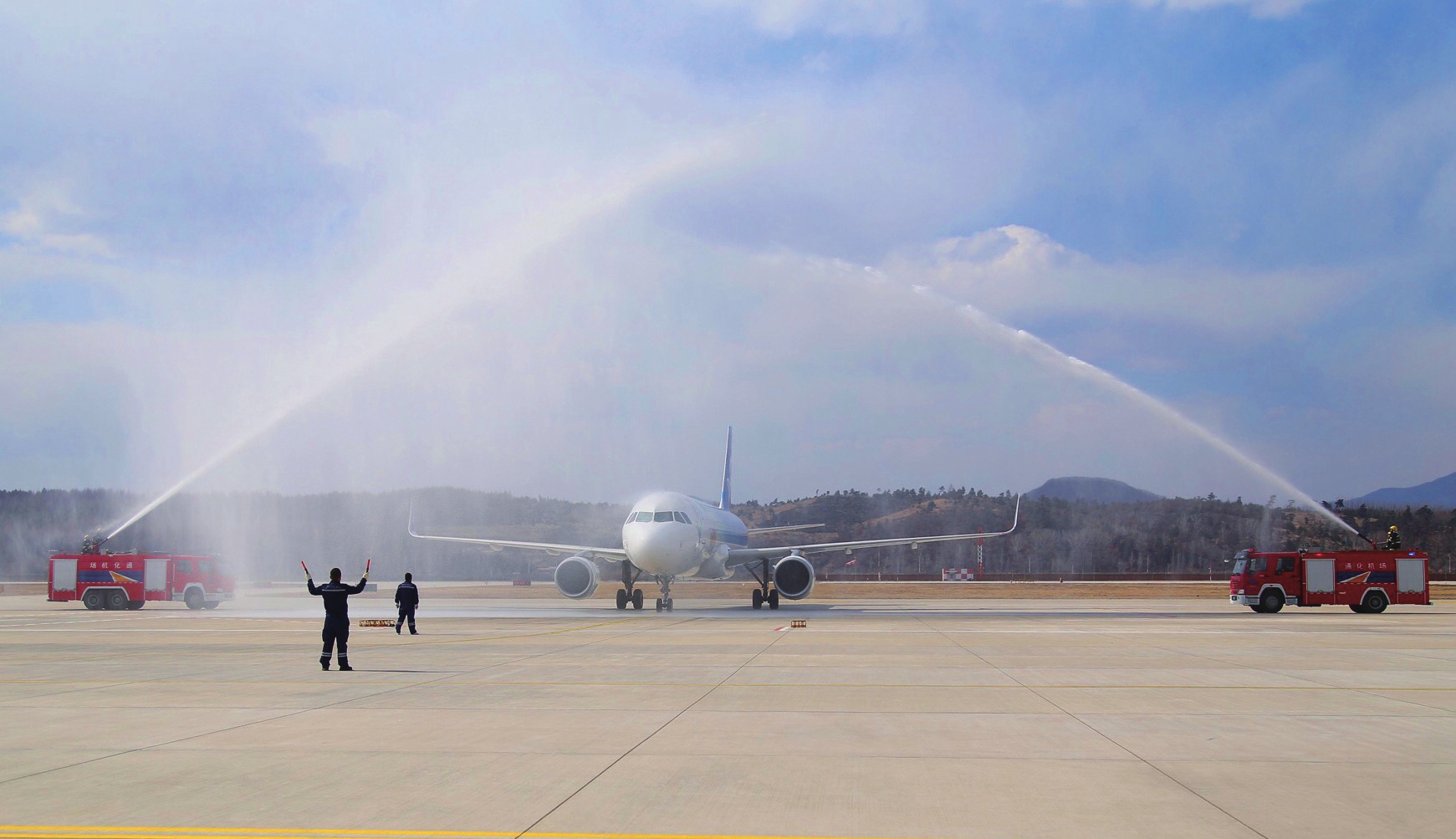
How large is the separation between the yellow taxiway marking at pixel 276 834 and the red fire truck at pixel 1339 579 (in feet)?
131

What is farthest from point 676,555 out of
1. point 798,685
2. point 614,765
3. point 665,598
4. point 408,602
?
point 614,765

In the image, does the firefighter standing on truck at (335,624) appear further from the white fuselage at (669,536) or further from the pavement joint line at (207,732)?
the white fuselage at (669,536)

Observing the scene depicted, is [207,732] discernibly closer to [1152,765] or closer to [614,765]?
[614,765]

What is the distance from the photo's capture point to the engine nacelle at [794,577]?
40.2 metres

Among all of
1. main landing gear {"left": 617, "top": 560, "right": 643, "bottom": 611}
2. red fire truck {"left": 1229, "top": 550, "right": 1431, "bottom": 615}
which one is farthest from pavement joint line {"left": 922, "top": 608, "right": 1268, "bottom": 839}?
red fire truck {"left": 1229, "top": 550, "right": 1431, "bottom": 615}

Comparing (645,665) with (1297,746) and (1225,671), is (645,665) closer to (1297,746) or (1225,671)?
(1225,671)

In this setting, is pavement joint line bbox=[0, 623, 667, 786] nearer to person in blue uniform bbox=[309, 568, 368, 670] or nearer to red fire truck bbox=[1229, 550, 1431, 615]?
person in blue uniform bbox=[309, 568, 368, 670]

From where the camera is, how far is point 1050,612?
40781 mm

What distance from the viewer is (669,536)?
37.3m

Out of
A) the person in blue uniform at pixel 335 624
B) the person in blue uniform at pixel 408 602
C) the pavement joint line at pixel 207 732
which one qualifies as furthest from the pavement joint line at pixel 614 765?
Result: the person in blue uniform at pixel 408 602

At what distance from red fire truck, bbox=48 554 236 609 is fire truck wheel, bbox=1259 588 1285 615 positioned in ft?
145

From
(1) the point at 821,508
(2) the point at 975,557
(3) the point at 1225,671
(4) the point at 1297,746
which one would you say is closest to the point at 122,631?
(3) the point at 1225,671

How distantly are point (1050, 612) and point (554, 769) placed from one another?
1387 inches

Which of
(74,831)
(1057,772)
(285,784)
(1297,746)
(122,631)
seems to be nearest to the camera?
(74,831)
